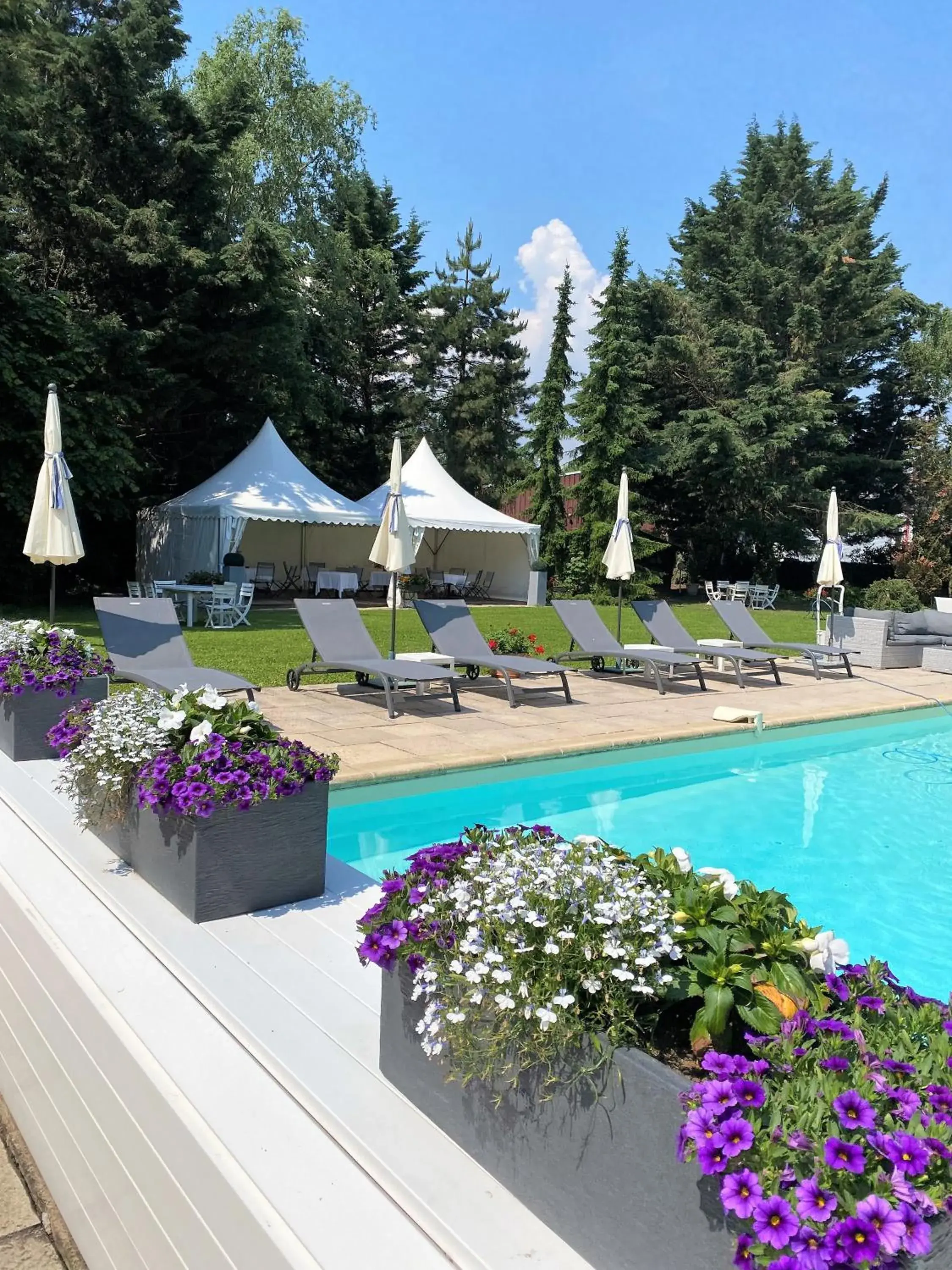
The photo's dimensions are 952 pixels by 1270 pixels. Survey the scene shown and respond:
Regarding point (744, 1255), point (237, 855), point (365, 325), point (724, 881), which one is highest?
point (365, 325)

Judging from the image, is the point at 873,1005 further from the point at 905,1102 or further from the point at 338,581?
the point at 338,581

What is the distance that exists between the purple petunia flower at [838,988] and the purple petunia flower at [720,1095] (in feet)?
1.23

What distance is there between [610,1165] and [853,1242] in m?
0.42

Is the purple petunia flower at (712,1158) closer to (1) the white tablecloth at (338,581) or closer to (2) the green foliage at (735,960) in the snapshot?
(2) the green foliage at (735,960)

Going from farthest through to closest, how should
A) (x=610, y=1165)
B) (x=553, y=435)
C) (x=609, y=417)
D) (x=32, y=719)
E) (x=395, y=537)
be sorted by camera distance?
(x=553, y=435), (x=609, y=417), (x=395, y=537), (x=32, y=719), (x=610, y=1165)

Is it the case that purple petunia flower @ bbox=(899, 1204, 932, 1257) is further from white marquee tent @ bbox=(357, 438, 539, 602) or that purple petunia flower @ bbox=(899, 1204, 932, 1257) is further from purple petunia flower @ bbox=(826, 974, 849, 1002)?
white marquee tent @ bbox=(357, 438, 539, 602)

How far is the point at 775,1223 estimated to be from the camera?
3.30 ft

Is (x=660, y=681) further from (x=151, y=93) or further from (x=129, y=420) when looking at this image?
(x=151, y=93)

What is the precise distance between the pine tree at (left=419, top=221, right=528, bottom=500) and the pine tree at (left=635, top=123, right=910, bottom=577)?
5.36 m

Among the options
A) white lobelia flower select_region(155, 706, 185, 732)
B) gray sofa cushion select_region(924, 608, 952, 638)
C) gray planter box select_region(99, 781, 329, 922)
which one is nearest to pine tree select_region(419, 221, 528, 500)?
gray sofa cushion select_region(924, 608, 952, 638)

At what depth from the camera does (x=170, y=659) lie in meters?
6.66

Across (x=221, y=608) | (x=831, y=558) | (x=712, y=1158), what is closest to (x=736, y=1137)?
(x=712, y=1158)

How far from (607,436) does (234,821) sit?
2131cm

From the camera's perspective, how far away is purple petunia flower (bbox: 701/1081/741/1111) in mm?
1128
